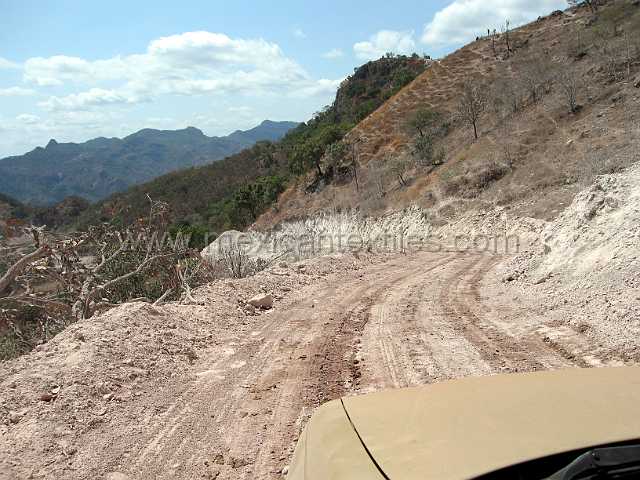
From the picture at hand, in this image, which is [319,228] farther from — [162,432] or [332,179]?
[162,432]

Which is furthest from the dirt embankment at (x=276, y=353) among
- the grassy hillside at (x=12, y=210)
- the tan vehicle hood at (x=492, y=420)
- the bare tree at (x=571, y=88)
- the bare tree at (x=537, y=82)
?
the bare tree at (x=537, y=82)

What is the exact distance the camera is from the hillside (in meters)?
17.5

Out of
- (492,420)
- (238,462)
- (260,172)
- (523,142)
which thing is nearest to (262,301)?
(238,462)

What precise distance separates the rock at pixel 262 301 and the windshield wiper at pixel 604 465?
296 inches

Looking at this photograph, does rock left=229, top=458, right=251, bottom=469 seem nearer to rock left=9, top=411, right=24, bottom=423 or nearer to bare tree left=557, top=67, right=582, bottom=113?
rock left=9, top=411, right=24, bottom=423

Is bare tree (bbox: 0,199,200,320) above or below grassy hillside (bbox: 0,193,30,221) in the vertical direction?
below

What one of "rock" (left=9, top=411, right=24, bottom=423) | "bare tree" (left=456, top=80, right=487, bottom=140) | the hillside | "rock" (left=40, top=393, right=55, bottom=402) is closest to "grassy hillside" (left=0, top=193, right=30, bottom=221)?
"rock" (left=40, top=393, right=55, bottom=402)

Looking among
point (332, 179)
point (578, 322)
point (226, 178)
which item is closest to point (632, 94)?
point (578, 322)

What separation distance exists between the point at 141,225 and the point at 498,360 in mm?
8390

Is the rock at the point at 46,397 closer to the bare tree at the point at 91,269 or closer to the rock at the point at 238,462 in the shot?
the rock at the point at 238,462

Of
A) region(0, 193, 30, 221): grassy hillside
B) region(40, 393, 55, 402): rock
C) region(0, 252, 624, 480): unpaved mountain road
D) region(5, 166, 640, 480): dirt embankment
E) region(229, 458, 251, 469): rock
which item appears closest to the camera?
region(229, 458, 251, 469): rock

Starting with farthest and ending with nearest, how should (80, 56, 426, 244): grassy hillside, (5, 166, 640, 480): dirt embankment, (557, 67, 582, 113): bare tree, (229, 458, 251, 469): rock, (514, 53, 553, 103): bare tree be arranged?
1. (80, 56, 426, 244): grassy hillside
2. (514, 53, 553, 103): bare tree
3. (557, 67, 582, 113): bare tree
4. (5, 166, 640, 480): dirt embankment
5. (229, 458, 251, 469): rock

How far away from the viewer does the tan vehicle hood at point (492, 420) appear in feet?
5.78

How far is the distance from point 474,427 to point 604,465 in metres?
0.48
